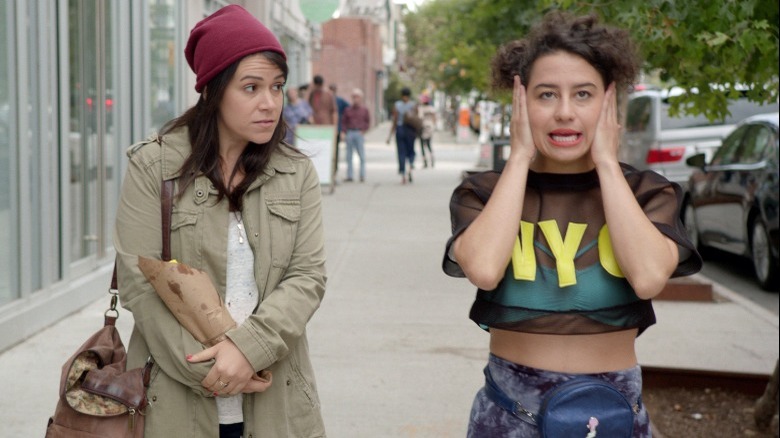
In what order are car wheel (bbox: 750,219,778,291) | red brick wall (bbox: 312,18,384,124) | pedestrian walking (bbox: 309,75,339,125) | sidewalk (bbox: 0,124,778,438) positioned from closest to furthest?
1. sidewalk (bbox: 0,124,778,438)
2. car wheel (bbox: 750,219,778,291)
3. pedestrian walking (bbox: 309,75,339,125)
4. red brick wall (bbox: 312,18,384,124)

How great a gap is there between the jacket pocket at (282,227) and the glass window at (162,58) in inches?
297

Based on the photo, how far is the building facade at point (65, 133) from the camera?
6742 mm

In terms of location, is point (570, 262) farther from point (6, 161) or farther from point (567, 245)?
point (6, 161)

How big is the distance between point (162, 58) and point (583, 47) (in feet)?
28.1

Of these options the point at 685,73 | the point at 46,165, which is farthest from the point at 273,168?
the point at 46,165

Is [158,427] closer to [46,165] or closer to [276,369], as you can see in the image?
[276,369]

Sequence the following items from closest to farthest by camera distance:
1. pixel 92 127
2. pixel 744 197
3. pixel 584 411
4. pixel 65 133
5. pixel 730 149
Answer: pixel 584 411, pixel 65 133, pixel 92 127, pixel 744 197, pixel 730 149

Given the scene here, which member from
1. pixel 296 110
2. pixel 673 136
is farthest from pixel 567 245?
pixel 296 110

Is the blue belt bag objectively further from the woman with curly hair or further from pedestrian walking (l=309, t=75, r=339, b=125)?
pedestrian walking (l=309, t=75, r=339, b=125)

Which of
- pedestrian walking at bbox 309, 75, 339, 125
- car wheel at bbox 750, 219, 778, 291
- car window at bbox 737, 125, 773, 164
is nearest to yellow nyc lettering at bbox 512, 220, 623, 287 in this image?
car wheel at bbox 750, 219, 778, 291

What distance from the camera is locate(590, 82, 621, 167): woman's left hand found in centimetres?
261

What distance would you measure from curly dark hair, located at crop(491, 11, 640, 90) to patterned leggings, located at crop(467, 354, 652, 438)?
27.6 inches

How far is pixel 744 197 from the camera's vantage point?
35.0 ft

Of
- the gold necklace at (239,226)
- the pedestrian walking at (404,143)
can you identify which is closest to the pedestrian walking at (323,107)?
the pedestrian walking at (404,143)
